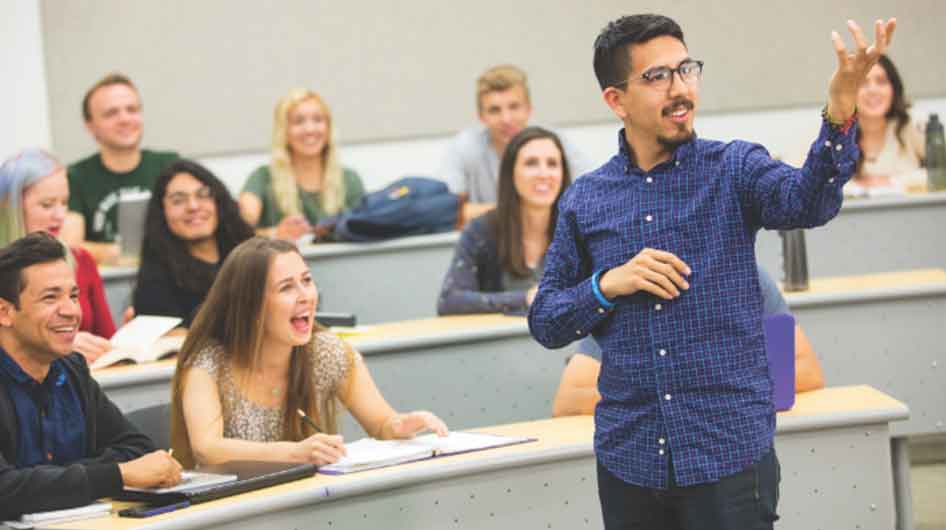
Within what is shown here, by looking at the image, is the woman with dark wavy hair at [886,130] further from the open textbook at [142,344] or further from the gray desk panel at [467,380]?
the open textbook at [142,344]

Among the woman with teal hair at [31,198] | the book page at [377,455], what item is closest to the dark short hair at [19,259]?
the book page at [377,455]

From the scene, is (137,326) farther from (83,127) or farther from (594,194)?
(83,127)

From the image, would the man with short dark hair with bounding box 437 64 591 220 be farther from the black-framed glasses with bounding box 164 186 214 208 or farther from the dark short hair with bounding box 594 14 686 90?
the dark short hair with bounding box 594 14 686 90

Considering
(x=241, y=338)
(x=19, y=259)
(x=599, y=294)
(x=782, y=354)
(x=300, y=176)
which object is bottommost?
(x=782, y=354)

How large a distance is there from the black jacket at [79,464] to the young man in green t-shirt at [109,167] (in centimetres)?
242

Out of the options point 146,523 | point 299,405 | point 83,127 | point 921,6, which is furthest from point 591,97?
point 146,523

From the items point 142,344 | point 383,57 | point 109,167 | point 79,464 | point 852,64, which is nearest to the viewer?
point 852,64

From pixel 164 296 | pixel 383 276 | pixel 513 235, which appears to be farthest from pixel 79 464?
pixel 383 276

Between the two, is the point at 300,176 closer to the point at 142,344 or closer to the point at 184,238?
the point at 184,238

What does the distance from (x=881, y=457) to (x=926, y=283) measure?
1.13 metres

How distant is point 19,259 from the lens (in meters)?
2.68

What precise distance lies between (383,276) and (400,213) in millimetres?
232

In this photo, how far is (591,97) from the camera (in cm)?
632

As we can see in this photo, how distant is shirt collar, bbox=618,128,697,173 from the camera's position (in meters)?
1.92
